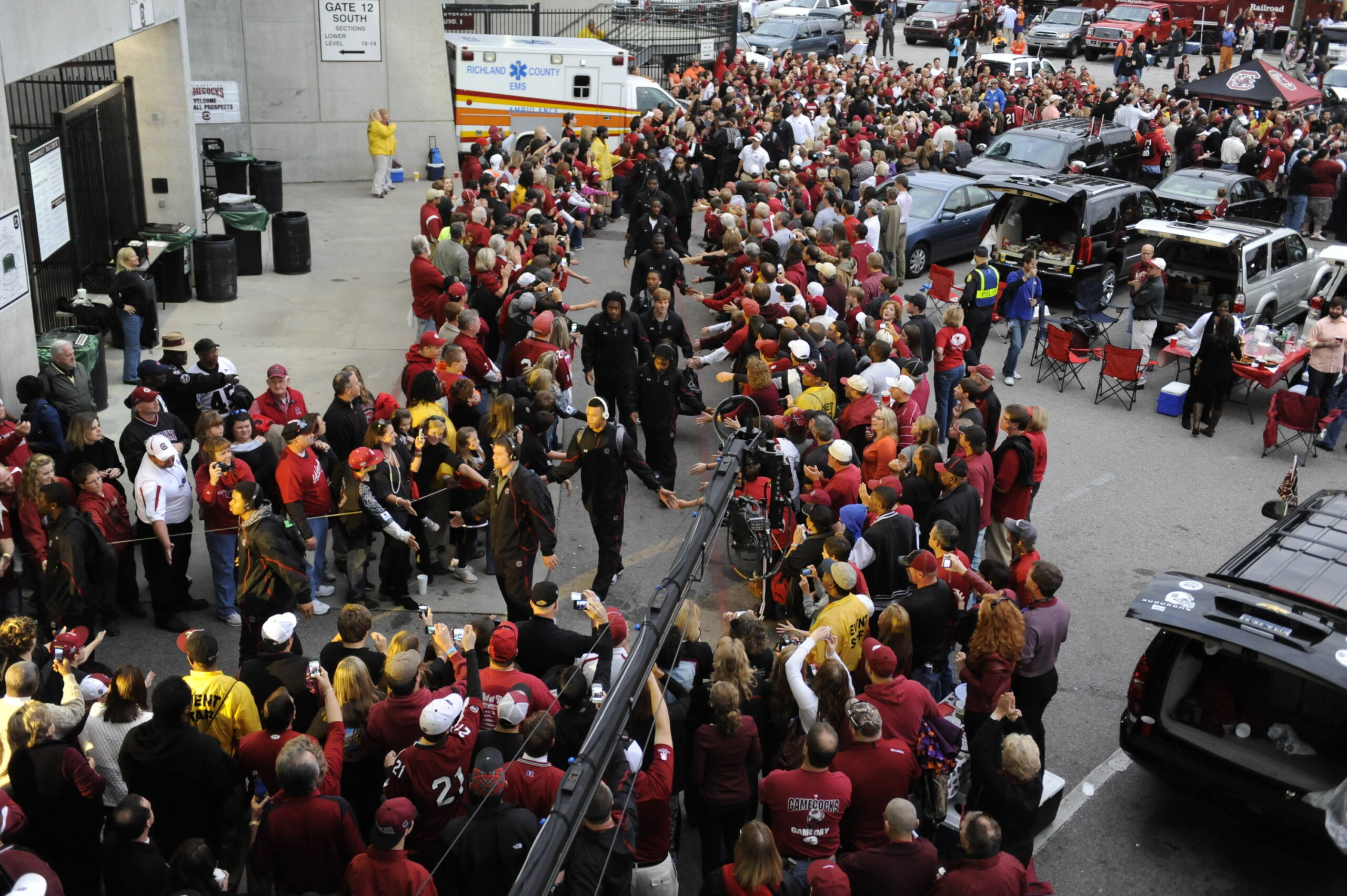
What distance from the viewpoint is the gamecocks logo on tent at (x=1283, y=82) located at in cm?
2748

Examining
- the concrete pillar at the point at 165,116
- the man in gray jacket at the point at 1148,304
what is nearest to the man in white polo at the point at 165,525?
the concrete pillar at the point at 165,116

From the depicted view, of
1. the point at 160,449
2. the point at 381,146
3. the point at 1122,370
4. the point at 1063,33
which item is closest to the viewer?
the point at 160,449

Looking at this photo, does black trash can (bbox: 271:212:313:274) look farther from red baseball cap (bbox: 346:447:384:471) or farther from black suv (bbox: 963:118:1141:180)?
black suv (bbox: 963:118:1141:180)

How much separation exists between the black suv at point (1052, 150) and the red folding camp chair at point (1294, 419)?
27.9 ft

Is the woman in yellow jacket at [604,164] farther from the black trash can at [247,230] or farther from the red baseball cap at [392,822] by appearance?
the red baseball cap at [392,822]

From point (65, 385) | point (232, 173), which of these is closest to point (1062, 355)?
point (65, 385)

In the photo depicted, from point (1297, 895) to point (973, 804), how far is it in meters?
2.28

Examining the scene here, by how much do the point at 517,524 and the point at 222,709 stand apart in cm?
273

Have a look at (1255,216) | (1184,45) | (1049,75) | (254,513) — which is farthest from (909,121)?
(1184,45)

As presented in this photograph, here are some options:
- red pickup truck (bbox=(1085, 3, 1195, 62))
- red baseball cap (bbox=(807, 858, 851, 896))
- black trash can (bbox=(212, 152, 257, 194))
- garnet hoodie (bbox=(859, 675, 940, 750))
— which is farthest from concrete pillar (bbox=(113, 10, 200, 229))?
red pickup truck (bbox=(1085, 3, 1195, 62))

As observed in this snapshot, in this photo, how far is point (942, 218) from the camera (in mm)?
19109

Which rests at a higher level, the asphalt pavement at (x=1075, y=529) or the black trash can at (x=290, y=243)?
the black trash can at (x=290, y=243)

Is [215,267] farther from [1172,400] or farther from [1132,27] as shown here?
[1132,27]

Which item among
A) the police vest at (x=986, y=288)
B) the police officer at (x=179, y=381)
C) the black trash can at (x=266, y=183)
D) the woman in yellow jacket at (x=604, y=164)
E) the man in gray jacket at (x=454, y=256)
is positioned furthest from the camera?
the woman in yellow jacket at (x=604, y=164)
